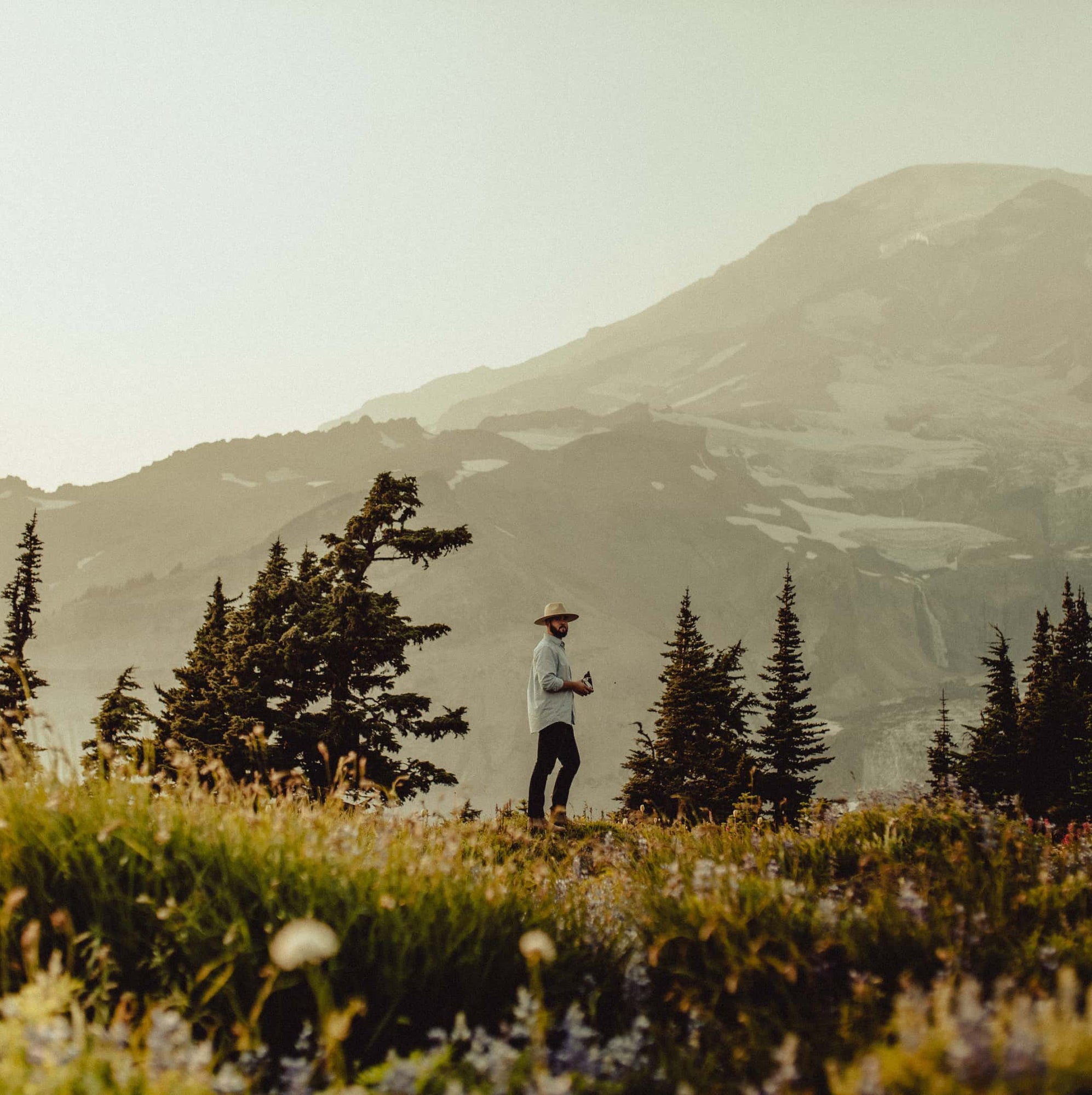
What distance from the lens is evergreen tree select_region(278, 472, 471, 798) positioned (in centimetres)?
2194

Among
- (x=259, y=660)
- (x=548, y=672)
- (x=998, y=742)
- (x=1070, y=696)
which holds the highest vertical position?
(x=548, y=672)

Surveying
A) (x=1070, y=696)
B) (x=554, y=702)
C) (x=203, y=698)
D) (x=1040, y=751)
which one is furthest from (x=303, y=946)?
(x=1070, y=696)

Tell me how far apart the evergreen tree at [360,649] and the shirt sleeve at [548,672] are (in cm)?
1101

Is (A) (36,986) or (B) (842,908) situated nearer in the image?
(A) (36,986)

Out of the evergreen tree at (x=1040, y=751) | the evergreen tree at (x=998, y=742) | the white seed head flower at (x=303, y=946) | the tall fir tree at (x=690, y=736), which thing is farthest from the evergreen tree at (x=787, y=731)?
the white seed head flower at (x=303, y=946)

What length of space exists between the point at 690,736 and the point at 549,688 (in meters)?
34.1

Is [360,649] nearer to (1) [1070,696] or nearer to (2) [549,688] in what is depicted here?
(2) [549,688]

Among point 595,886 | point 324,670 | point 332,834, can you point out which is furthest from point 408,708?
point 332,834

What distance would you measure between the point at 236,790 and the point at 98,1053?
2734 mm

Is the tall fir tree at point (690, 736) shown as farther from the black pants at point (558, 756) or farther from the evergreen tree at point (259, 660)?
the black pants at point (558, 756)

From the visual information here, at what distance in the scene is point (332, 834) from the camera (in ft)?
14.6

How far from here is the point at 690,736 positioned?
142 feet

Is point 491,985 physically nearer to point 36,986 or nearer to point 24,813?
point 36,986

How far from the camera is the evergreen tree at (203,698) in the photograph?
24547mm
